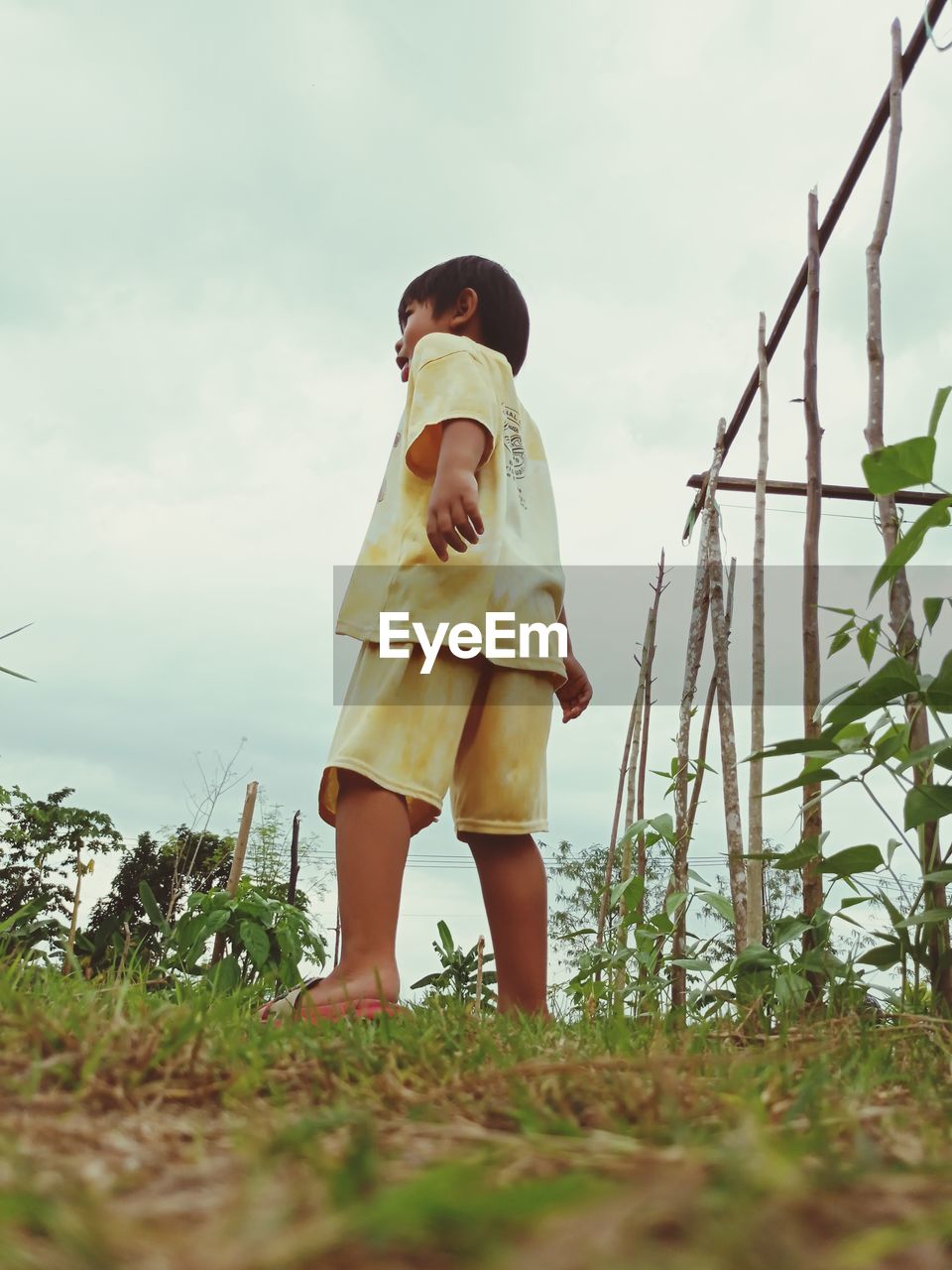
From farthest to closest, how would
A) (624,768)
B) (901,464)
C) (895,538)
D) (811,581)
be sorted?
(624,768) → (811,581) → (895,538) → (901,464)

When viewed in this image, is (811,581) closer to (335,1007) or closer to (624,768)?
(335,1007)

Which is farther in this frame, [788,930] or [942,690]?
[788,930]

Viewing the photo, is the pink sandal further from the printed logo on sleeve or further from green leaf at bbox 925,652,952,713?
the printed logo on sleeve

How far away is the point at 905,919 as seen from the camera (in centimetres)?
166

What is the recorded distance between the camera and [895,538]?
2.12m

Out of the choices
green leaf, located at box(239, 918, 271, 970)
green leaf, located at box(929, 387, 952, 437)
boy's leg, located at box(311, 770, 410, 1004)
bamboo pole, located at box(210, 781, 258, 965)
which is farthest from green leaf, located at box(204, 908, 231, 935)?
green leaf, located at box(929, 387, 952, 437)

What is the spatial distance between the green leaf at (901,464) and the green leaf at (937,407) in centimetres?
2

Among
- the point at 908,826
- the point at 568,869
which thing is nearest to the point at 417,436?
the point at 908,826

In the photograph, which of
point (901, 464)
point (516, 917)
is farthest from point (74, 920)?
point (901, 464)

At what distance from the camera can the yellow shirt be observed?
6.42 ft

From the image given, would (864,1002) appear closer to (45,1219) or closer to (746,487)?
(45,1219)

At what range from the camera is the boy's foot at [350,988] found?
1596 millimetres

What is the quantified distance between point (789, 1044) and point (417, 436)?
131 centimetres

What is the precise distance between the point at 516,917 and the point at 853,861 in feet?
2.17
